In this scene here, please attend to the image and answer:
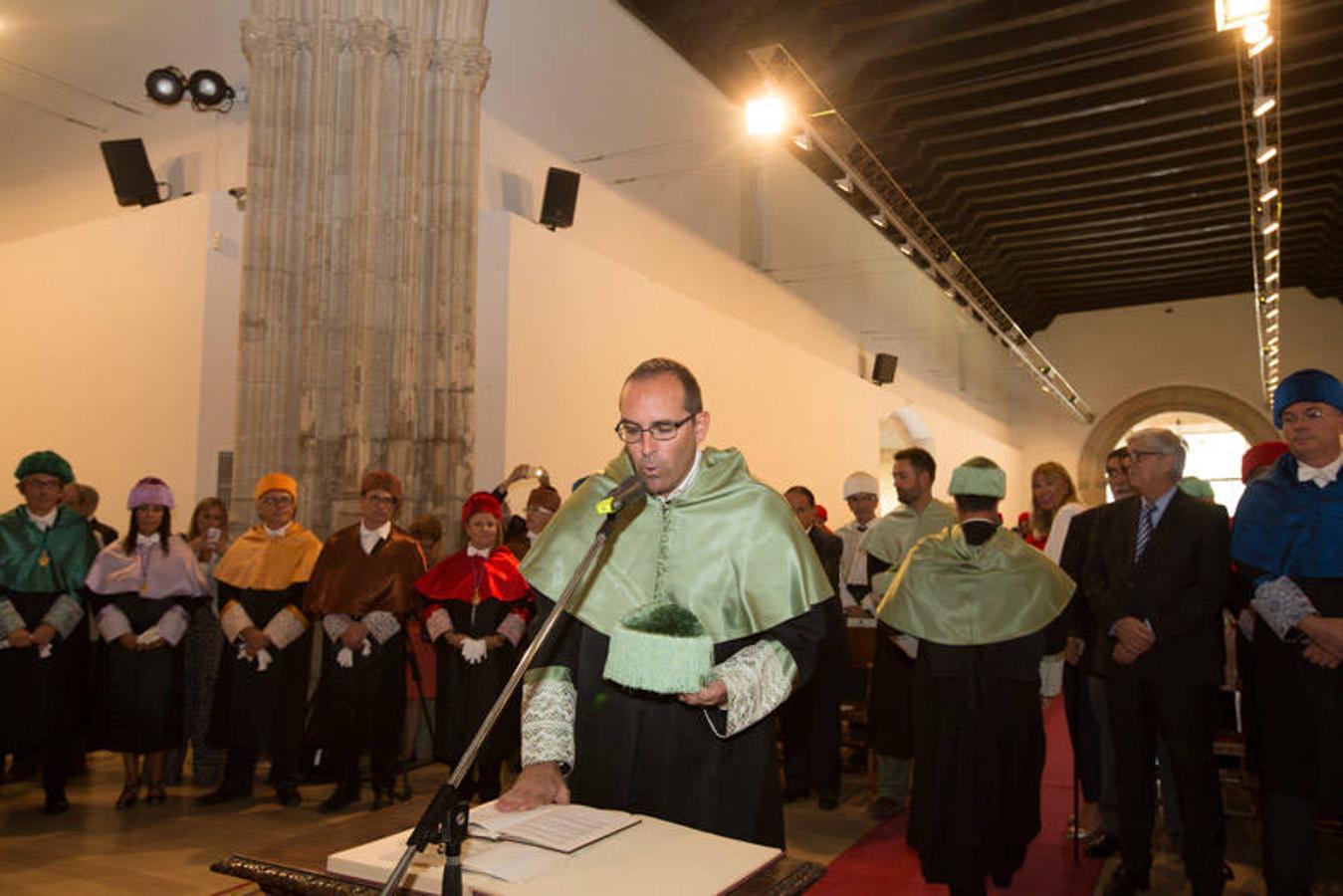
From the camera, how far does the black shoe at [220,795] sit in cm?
521

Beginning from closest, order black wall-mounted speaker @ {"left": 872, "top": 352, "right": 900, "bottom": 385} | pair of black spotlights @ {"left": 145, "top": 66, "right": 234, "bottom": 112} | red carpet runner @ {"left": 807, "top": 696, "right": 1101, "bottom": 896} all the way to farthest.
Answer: red carpet runner @ {"left": 807, "top": 696, "right": 1101, "bottom": 896} < pair of black spotlights @ {"left": 145, "top": 66, "right": 234, "bottom": 112} < black wall-mounted speaker @ {"left": 872, "top": 352, "right": 900, "bottom": 385}

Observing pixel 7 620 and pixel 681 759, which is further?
pixel 7 620

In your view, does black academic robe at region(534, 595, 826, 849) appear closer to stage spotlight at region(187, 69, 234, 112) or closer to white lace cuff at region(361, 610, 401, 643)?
white lace cuff at region(361, 610, 401, 643)

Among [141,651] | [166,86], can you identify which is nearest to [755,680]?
[141,651]

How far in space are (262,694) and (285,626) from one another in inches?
13.7

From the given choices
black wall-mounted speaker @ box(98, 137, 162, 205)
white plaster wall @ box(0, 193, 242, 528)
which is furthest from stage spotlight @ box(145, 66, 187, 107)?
white plaster wall @ box(0, 193, 242, 528)

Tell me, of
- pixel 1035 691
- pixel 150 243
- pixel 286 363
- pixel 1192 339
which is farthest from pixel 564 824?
pixel 1192 339

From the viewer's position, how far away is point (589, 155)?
9.05 m

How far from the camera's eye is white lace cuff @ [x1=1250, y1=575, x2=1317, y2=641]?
334 centimetres

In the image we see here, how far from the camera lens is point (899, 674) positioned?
5238 mm

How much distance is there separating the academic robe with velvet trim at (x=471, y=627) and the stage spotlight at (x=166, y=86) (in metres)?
4.36

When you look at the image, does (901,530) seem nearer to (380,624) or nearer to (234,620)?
(380,624)

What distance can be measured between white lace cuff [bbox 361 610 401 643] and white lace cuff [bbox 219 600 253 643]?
2.00ft

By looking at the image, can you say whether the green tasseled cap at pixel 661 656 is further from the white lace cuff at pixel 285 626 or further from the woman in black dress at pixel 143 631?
the woman in black dress at pixel 143 631
